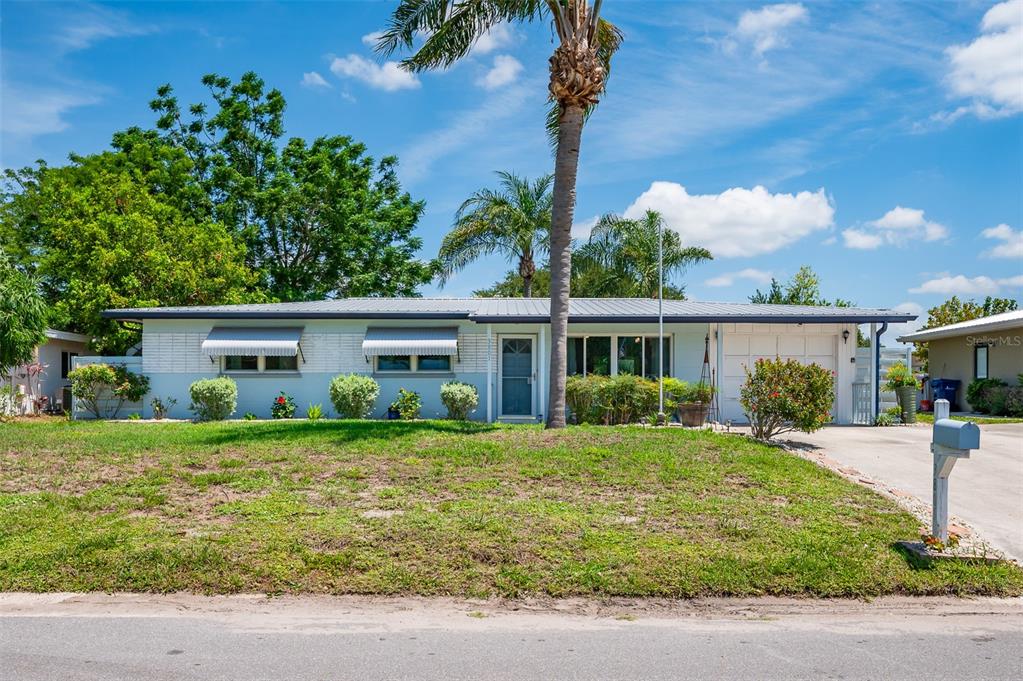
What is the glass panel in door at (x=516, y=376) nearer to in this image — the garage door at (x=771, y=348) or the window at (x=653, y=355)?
the window at (x=653, y=355)

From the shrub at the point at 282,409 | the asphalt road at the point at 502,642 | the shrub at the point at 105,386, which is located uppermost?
the shrub at the point at 105,386

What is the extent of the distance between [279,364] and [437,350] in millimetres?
4149

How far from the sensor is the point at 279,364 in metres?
18.0

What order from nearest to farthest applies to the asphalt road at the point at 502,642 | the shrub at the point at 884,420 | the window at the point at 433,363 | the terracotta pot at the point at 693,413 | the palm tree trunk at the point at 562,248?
the asphalt road at the point at 502,642 < the palm tree trunk at the point at 562,248 < the terracotta pot at the point at 693,413 < the shrub at the point at 884,420 < the window at the point at 433,363

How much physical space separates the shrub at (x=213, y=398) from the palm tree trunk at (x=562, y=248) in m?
8.47

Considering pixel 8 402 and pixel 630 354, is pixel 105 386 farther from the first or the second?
pixel 630 354

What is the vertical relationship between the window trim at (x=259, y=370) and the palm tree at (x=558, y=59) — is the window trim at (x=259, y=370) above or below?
below

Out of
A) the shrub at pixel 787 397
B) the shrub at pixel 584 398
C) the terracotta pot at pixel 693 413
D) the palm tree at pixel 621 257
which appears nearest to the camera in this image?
the shrub at pixel 787 397

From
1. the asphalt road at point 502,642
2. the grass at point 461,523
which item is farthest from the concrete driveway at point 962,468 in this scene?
the asphalt road at point 502,642

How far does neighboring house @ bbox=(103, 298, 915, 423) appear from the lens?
57.1ft

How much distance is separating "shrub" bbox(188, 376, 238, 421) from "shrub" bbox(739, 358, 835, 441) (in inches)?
457

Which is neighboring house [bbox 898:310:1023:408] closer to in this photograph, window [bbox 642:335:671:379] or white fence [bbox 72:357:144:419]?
window [bbox 642:335:671:379]

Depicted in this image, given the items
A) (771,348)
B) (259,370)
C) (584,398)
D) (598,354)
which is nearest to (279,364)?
(259,370)

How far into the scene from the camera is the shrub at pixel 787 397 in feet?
39.4
